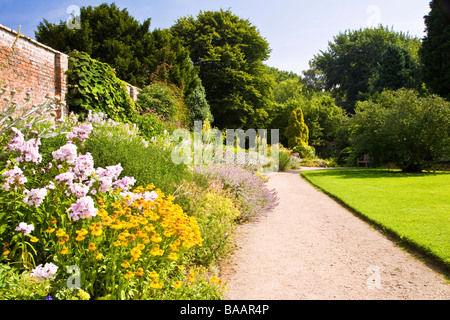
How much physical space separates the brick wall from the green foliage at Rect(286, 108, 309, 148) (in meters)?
17.8

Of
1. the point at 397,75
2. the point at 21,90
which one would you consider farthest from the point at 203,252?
the point at 397,75

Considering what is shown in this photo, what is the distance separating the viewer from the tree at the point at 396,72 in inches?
1073

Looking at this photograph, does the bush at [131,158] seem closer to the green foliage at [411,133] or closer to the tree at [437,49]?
the green foliage at [411,133]

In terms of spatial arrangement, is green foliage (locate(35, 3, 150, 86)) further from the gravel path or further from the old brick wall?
the gravel path

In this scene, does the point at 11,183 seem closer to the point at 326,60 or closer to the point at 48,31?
the point at 48,31

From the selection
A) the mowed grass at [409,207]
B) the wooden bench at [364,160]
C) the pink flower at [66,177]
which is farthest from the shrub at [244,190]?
the wooden bench at [364,160]

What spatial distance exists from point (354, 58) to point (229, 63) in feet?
63.5

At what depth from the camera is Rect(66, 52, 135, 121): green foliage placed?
7.25 meters

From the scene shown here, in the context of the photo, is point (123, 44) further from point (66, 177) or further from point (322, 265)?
point (322, 265)

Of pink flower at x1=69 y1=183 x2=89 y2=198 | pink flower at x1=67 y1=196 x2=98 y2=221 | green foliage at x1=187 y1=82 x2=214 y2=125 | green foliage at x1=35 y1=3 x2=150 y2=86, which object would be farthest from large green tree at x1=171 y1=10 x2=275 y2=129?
pink flower at x1=67 y1=196 x2=98 y2=221

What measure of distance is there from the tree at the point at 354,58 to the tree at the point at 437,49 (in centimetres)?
1251

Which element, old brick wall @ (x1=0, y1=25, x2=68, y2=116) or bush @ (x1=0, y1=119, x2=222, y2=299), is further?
old brick wall @ (x1=0, y1=25, x2=68, y2=116)

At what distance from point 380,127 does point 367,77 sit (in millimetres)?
23346

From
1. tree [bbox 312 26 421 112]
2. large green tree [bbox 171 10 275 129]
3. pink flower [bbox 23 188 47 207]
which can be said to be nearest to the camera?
pink flower [bbox 23 188 47 207]
